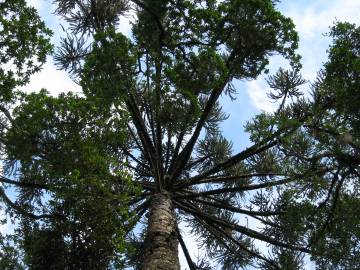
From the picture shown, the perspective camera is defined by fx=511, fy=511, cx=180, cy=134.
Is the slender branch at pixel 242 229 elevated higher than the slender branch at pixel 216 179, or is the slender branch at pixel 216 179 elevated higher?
the slender branch at pixel 216 179

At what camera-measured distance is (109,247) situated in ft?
18.6

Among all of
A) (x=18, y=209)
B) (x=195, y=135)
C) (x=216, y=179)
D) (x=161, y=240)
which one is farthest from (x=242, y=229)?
(x=18, y=209)

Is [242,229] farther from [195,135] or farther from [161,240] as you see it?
[161,240]

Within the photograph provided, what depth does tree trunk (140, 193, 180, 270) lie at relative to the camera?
249 inches

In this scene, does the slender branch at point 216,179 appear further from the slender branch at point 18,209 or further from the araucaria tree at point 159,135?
the slender branch at point 18,209

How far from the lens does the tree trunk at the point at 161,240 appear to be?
20.8 ft

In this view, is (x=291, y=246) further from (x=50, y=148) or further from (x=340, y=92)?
(x=50, y=148)

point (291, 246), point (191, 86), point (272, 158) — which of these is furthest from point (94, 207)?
point (272, 158)

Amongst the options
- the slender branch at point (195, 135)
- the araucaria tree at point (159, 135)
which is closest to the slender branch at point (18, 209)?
the araucaria tree at point (159, 135)

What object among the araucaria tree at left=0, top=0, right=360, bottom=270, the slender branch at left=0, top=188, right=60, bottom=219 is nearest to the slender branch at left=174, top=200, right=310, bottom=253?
the araucaria tree at left=0, top=0, right=360, bottom=270

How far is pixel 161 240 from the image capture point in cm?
671

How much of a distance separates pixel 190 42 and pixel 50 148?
90.2 inches

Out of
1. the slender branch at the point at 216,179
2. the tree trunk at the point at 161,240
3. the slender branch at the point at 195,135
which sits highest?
the slender branch at the point at 195,135

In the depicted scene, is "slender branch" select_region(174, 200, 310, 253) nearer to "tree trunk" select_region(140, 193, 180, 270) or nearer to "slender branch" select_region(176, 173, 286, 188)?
"slender branch" select_region(176, 173, 286, 188)
